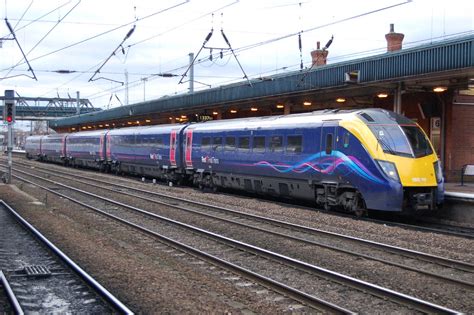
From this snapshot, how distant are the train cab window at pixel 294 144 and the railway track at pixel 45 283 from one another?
330 inches

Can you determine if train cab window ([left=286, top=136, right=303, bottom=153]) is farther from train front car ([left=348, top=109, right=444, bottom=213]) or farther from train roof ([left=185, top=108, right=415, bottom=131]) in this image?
train front car ([left=348, top=109, right=444, bottom=213])

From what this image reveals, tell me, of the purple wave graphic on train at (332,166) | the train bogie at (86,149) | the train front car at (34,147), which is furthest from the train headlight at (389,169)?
the train front car at (34,147)

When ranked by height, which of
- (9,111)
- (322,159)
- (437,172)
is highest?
(9,111)

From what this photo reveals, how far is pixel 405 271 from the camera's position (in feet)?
29.8

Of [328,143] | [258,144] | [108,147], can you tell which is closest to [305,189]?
[328,143]

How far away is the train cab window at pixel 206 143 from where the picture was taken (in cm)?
2284

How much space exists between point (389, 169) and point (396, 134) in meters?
1.21

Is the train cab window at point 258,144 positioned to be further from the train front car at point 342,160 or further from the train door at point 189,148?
the train door at point 189,148

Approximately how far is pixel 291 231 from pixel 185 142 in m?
13.0

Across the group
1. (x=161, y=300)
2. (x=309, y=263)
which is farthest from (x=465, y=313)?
(x=161, y=300)

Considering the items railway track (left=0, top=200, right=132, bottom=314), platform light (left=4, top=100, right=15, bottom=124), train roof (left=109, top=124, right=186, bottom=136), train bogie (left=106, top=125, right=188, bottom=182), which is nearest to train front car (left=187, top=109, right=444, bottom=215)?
train bogie (left=106, top=125, right=188, bottom=182)

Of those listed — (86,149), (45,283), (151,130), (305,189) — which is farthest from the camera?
(86,149)

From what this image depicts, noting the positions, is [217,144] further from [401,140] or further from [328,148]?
[401,140]

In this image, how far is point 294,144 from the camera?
17234 mm
